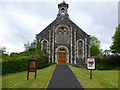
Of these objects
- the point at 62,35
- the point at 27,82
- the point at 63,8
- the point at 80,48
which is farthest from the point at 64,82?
the point at 63,8

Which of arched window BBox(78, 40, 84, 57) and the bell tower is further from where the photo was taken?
the bell tower

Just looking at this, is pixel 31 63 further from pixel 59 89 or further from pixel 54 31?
pixel 54 31

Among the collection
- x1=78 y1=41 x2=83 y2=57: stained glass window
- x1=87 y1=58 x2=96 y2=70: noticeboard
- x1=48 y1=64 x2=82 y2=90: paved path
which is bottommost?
x1=48 y1=64 x2=82 y2=90: paved path

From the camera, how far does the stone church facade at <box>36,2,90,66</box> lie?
52.1 metres

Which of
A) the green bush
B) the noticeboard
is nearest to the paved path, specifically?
the noticeboard

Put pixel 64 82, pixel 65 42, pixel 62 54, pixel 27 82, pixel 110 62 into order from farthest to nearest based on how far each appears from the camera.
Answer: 1. pixel 65 42
2. pixel 62 54
3. pixel 110 62
4. pixel 27 82
5. pixel 64 82

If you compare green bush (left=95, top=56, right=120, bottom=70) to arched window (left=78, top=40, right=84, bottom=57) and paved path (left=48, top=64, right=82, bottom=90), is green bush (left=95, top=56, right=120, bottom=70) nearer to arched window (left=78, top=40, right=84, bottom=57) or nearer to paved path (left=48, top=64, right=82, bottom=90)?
arched window (left=78, top=40, right=84, bottom=57)

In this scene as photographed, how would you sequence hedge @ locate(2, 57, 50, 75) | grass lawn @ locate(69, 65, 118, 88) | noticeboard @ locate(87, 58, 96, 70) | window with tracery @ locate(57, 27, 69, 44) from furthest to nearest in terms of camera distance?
window with tracery @ locate(57, 27, 69, 44)
hedge @ locate(2, 57, 50, 75)
noticeboard @ locate(87, 58, 96, 70)
grass lawn @ locate(69, 65, 118, 88)

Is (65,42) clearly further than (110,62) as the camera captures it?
Yes

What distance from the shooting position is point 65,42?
53031 mm

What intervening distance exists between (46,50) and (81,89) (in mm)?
37383

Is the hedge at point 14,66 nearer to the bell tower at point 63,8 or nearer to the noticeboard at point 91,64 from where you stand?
the noticeboard at point 91,64

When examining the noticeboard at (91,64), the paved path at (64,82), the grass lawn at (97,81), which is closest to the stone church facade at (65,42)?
the grass lawn at (97,81)

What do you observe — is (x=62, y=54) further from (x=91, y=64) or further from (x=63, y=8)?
(x=91, y=64)
